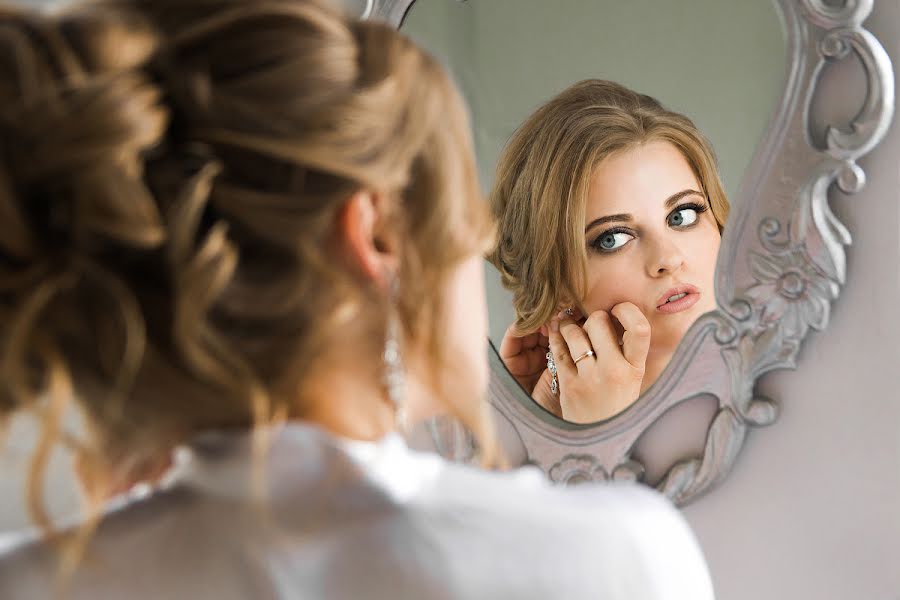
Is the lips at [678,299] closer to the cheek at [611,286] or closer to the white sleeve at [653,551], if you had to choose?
the cheek at [611,286]

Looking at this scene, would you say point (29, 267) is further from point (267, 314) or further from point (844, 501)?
point (844, 501)

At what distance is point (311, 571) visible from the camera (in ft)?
1.73

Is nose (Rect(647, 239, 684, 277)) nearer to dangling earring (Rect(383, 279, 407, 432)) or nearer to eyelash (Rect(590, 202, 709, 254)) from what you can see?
eyelash (Rect(590, 202, 709, 254))

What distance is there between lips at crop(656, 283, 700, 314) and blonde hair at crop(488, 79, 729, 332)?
0.09 metres

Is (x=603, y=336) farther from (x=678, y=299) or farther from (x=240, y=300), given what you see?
(x=240, y=300)

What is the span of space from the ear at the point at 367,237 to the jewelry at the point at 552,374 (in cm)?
95

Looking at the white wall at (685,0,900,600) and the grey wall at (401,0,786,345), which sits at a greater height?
the grey wall at (401,0,786,345)

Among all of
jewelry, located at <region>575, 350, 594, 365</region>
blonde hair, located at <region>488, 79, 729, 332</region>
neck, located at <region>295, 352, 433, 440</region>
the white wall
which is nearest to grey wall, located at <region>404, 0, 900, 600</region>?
the white wall

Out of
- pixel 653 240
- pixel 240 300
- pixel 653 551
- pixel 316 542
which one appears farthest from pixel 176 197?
pixel 653 240

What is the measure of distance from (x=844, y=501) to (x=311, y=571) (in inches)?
37.1

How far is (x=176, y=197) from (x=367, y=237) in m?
0.10

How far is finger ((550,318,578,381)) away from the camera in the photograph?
1479 mm

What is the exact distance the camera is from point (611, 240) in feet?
4.58

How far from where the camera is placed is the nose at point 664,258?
1.35 m
